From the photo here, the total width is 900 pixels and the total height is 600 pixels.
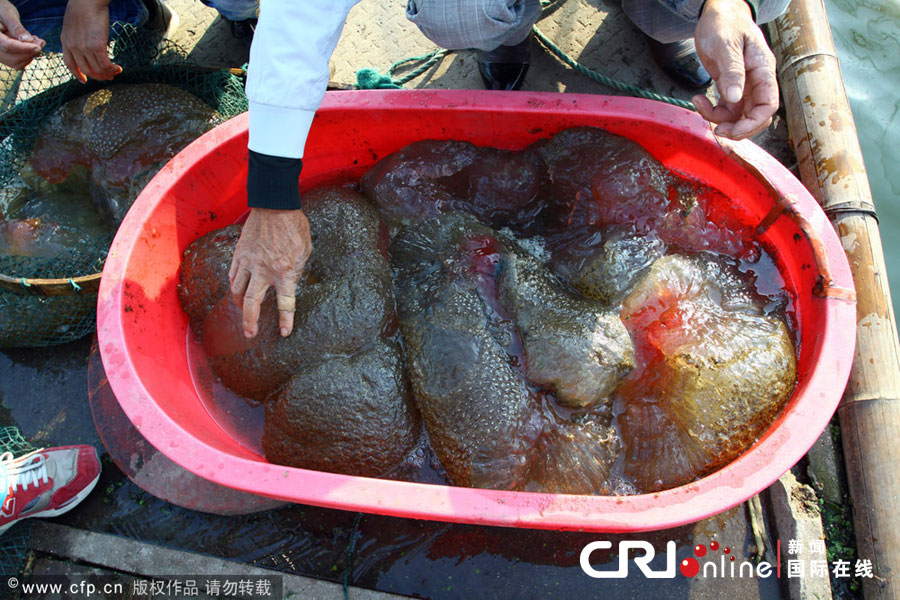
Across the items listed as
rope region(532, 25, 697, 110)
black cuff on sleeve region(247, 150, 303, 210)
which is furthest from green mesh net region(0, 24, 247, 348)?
rope region(532, 25, 697, 110)

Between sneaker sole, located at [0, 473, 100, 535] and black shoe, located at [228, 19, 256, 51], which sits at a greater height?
black shoe, located at [228, 19, 256, 51]

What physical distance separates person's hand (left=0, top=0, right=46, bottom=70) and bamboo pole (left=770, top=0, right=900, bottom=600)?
327 centimetres

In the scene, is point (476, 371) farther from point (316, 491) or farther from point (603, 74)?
point (603, 74)

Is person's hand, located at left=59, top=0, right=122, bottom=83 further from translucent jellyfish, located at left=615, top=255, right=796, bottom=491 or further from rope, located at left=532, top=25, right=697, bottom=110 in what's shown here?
translucent jellyfish, located at left=615, top=255, right=796, bottom=491

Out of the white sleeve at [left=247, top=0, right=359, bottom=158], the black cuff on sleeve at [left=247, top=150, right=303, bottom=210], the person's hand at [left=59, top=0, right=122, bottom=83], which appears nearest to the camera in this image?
the white sleeve at [left=247, top=0, right=359, bottom=158]

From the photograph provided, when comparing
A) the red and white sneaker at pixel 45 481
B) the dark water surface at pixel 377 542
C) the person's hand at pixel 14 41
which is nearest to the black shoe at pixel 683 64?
the dark water surface at pixel 377 542

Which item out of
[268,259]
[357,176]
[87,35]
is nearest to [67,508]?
[268,259]

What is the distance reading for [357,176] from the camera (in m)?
2.49

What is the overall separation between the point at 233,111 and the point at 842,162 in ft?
9.22

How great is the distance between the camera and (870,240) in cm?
223

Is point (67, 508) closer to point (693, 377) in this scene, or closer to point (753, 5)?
point (693, 377)

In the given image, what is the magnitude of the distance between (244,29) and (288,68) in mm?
1782

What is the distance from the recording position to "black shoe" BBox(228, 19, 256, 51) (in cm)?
292

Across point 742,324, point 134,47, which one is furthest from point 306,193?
point 742,324
